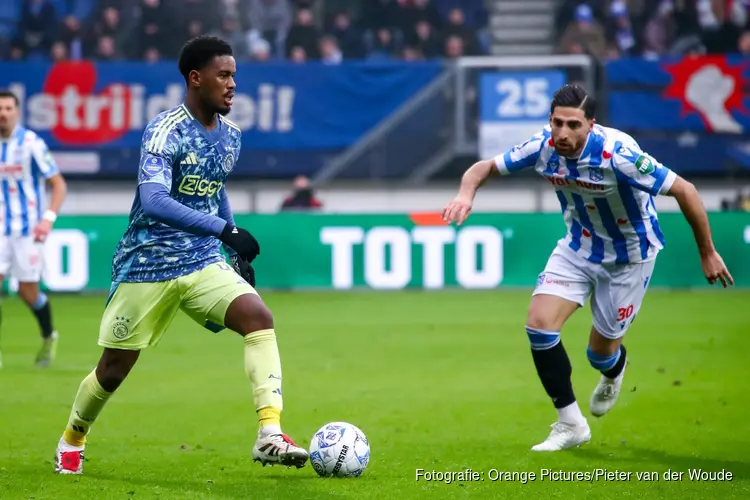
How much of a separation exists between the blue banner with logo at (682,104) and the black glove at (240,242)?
16188 millimetres

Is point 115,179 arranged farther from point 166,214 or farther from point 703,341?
point 166,214

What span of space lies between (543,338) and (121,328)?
2539mm

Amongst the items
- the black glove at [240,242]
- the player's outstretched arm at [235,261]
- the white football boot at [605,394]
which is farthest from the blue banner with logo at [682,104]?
the black glove at [240,242]

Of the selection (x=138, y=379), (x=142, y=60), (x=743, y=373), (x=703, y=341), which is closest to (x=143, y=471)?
(x=138, y=379)

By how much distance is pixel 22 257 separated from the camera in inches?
446

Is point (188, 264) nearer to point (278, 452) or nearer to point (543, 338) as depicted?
point (278, 452)

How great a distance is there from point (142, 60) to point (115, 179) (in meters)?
2.27

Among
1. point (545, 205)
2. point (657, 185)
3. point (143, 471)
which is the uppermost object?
point (657, 185)

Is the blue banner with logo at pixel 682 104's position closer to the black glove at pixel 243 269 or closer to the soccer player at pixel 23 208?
the soccer player at pixel 23 208

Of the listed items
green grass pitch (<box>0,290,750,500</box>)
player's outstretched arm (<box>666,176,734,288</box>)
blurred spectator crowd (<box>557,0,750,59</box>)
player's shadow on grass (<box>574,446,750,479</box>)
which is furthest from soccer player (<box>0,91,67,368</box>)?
blurred spectator crowd (<box>557,0,750,59</box>)

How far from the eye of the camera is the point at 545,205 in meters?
21.8

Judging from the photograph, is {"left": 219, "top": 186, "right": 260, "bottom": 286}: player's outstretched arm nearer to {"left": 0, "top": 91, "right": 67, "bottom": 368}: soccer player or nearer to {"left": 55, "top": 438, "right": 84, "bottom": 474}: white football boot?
{"left": 55, "top": 438, "right": 84, "bottom": 474}: white football boot

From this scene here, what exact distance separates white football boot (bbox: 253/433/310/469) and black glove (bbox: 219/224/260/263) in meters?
0.86

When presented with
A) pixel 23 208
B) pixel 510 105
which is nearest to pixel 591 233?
pixel 23 208
